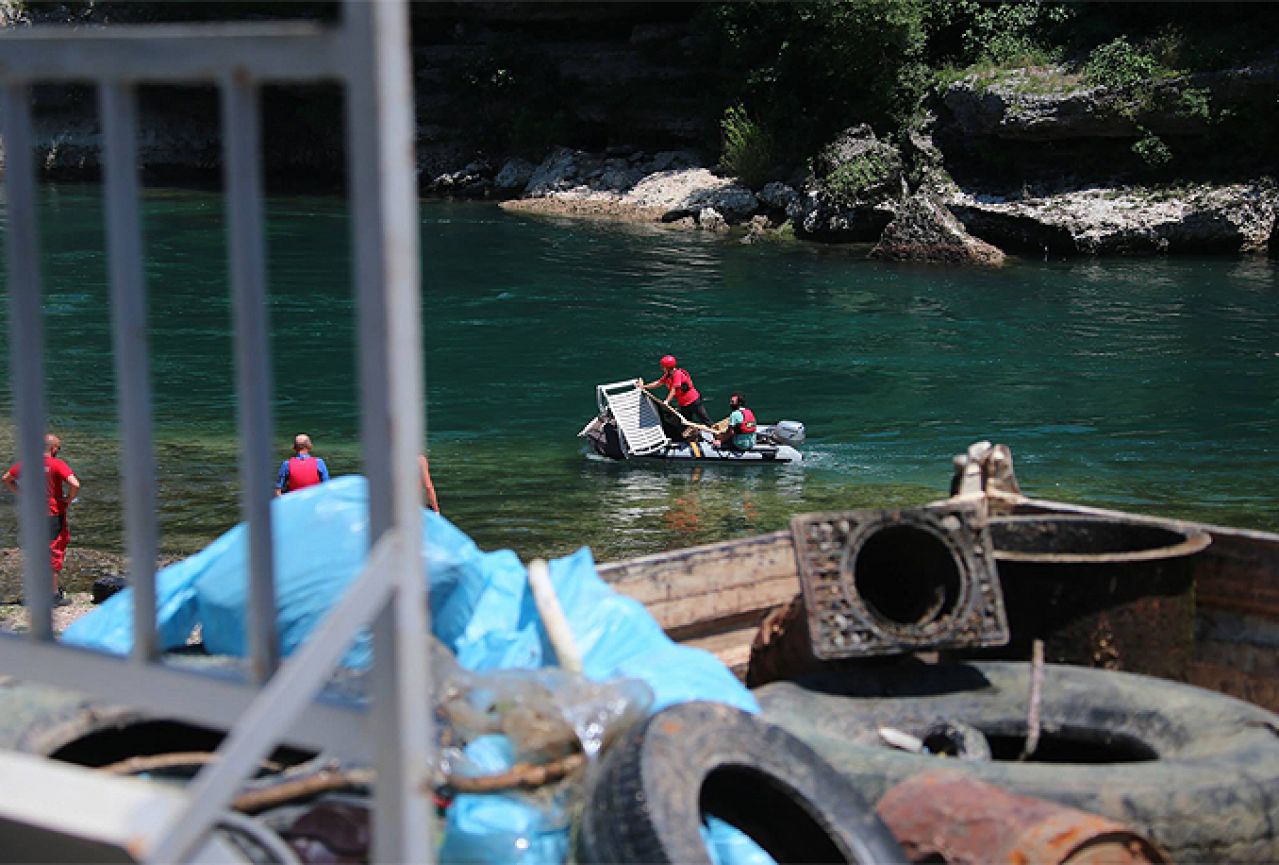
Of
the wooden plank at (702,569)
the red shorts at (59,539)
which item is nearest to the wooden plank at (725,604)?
the wooden plank at (702,569)

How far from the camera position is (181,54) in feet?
7.44

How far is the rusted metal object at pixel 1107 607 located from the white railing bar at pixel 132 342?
4462mm

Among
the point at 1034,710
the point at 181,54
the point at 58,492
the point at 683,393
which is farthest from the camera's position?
the point at 683,393

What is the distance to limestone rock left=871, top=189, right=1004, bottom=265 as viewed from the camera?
36281 millimetres

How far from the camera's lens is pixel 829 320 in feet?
98.2

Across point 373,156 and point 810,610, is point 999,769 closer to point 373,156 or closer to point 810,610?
point 810,610

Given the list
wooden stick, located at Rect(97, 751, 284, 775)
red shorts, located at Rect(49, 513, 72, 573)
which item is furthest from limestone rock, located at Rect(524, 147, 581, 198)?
wooden stick, located at Rect(97, 751, 284, 775)

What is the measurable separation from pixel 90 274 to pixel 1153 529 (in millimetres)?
31202

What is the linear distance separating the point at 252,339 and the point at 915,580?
438cm

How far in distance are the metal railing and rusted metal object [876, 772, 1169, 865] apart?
2.36 m

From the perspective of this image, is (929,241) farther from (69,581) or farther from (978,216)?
(69,581)

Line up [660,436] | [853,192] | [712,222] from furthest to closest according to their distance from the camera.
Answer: [712,222] → [853,192] → [660,436]

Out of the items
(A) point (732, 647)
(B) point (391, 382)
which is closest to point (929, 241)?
(A) point (732, 647)

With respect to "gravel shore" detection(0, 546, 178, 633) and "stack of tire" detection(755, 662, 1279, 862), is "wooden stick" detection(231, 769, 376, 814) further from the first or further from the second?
"gravel shore" detection(0, 546, 178, 633)
